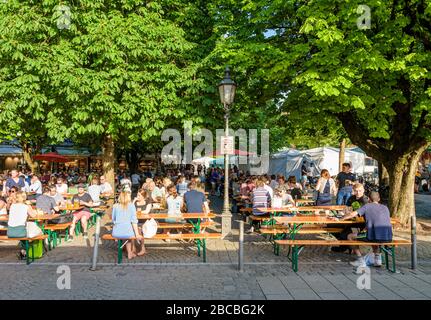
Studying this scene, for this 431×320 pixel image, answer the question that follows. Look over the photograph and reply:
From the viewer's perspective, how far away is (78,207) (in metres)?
11.6

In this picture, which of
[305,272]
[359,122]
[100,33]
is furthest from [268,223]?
[100,33]

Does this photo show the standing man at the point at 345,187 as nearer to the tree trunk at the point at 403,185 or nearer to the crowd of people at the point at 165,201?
the crowd of people at the point at 165,201

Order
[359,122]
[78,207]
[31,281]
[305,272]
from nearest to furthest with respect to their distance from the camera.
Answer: [31,281] → [305,272] → [78,207] → [359,122]

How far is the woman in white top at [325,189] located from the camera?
12.0 metres

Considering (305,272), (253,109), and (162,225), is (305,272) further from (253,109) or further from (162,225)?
(253,109)

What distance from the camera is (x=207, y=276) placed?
7.71 m

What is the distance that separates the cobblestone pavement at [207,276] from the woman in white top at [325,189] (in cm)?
251

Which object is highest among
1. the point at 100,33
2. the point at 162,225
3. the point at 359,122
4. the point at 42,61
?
the point at 100,33

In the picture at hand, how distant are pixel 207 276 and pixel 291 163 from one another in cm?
2439

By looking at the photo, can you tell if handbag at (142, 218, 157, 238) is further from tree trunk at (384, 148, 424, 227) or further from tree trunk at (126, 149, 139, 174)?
tree trunk at (126, 149, 139, 174)

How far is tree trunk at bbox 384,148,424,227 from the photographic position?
13086 mm

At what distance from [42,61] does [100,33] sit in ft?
6.83

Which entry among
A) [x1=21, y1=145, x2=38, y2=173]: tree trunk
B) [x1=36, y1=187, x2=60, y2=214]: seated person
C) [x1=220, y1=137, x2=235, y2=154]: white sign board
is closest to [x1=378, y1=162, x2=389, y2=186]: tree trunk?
[x1=220, y1=137, x2=235, y2=154]: white sign board

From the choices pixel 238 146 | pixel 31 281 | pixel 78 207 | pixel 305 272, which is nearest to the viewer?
pixel 31 281
